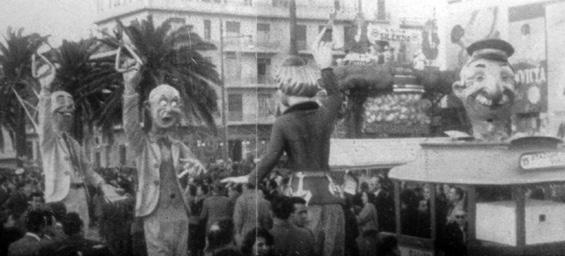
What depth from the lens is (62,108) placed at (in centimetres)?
404

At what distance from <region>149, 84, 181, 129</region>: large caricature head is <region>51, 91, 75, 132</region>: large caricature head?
2.20ft

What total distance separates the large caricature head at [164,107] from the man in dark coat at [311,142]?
441 millimetres

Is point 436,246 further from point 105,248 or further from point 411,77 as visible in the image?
point 411,77

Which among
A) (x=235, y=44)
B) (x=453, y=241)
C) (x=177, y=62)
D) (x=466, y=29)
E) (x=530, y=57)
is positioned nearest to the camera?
(x=453, y=241)

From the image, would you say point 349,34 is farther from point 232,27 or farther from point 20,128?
point 20,128

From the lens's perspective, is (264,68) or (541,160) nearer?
(541,160)

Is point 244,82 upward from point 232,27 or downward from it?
downward

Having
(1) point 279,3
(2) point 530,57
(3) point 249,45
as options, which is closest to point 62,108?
(3) point 249,45

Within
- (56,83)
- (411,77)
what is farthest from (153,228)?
(411,77)

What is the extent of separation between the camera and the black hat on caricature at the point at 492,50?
13.5 feet

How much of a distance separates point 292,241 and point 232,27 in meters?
1.91

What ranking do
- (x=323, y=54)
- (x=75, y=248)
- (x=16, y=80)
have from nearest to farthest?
(x=75, y=248), (x=323, y=54), (x=16, y=80)

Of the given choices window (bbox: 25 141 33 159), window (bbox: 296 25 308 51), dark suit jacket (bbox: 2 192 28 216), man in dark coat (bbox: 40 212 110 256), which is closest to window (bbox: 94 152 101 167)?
window (bbox: 25 141 33 159)

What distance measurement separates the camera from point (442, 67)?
841 centimetres
